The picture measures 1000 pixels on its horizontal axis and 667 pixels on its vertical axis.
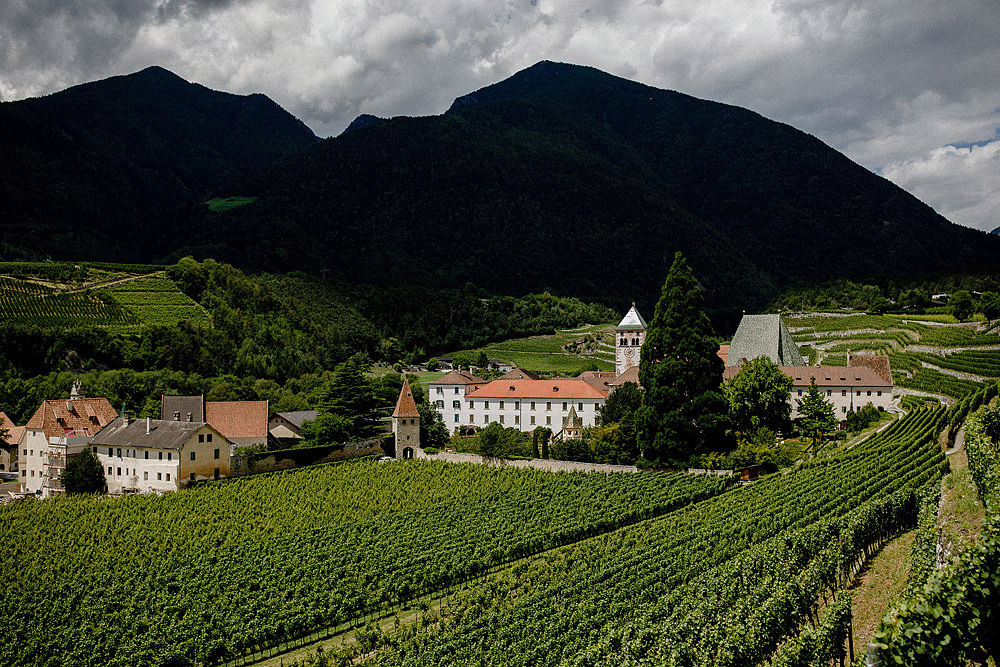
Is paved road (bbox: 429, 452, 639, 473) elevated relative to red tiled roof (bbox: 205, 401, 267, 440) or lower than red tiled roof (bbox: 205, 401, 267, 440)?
lower

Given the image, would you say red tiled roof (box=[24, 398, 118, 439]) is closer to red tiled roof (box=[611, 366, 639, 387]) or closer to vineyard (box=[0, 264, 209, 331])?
vineyard (box=[0, 264, 209, 331])

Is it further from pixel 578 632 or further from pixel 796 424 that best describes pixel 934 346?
pixel 578 632

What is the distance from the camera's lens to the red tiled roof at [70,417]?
5450 centimetres

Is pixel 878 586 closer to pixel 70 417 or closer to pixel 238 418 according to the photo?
pixel 238 418

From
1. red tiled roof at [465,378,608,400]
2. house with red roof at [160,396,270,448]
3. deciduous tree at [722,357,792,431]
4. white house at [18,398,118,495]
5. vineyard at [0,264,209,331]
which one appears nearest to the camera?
white house at [18,398,118,495]

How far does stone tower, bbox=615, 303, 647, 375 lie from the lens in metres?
83.5

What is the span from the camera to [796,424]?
187ft

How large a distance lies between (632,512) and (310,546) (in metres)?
16.7

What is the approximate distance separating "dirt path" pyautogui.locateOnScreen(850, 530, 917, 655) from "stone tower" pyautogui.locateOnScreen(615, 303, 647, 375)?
55.2 m

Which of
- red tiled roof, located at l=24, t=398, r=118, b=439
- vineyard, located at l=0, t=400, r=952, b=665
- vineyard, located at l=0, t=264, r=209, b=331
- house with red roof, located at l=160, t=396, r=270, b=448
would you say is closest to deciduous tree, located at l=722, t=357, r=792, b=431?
vineyard, located at l=0, t=400, r=952, b=665

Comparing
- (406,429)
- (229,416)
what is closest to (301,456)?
(229,416)

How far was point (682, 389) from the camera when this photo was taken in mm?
48438

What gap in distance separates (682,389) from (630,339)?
118 ft

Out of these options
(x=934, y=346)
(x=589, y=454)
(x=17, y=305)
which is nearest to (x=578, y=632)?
(x=589, y=454)
